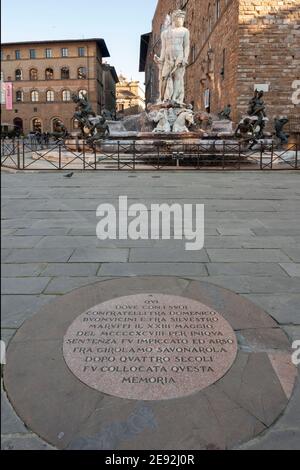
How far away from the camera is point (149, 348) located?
2.61m

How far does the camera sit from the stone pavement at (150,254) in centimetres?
220

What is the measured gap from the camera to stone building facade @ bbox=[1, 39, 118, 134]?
61.0m

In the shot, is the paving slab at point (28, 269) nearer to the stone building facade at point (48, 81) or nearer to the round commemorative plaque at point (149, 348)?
the round commemorative plaque at point (149, 348)

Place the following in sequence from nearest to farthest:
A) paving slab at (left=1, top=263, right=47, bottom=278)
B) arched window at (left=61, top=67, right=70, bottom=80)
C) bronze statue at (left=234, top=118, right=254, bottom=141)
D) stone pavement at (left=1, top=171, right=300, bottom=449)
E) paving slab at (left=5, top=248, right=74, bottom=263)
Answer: stone pavement at (left=1, top=171, right=300, bottom=449)
paving slab at (left=1, top=263, right=47, bottom=278)
paving slab at (left=5, top=248, right=74, bottom=263)
bronze statue at (left=234, top=118, right=254, bottom=141)
arched window at (left=61, top=67, right=70, bottom=80)

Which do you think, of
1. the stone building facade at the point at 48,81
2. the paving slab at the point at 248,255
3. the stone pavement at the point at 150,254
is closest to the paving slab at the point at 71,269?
the stone pavement at the point at 150,254

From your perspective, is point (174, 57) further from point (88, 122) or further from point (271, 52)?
point (271, 52)

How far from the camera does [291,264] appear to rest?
4.35 m

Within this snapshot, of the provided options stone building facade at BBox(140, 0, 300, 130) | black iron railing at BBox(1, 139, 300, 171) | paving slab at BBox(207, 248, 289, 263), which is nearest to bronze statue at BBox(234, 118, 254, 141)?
black iron railing at BBox(1, 139, 300, 171)

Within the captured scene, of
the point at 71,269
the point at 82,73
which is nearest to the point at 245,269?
the point at 71,269

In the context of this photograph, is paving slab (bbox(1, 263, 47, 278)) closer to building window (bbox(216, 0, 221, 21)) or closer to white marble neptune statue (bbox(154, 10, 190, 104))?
white marble neptune statue (bbox(154, 10, 190, 104))

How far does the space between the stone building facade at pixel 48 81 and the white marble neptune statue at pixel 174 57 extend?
144 ft
